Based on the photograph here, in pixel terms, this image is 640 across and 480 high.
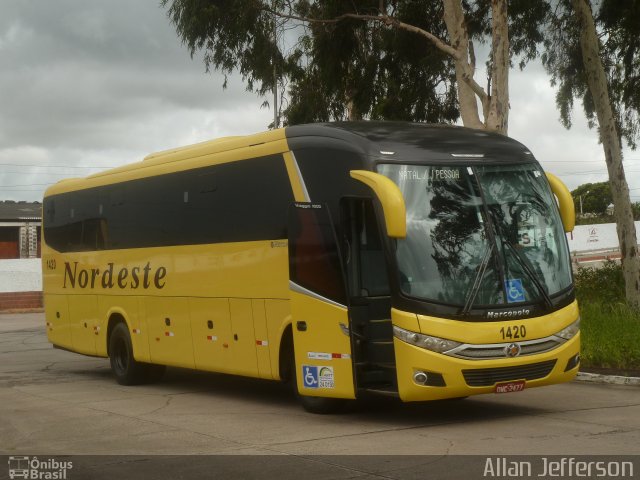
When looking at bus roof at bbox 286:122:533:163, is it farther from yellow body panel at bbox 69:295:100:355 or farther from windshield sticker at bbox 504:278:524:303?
yellow body panel at bbox 69:295:100:355

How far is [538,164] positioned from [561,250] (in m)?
1.13

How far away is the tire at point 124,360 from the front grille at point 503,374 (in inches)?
301

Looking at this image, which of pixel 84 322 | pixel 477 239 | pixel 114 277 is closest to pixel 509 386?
pixel 477 239

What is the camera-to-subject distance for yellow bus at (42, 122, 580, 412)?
443 inches

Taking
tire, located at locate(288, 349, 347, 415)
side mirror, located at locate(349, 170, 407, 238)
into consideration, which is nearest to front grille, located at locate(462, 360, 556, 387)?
side mirror, located at locate(349, 170, 407, 238)

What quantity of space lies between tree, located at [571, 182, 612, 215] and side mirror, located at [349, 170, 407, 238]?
10719 centimetres

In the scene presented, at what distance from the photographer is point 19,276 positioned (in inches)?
1697

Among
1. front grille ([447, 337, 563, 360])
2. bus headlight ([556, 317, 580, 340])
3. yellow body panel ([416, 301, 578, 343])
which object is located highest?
yellow body panel ([416, 301, 578, 343])

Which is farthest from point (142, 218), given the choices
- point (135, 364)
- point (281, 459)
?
point (281, 459)

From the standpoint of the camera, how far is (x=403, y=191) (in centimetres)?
1166

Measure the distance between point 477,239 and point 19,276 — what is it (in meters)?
34.3

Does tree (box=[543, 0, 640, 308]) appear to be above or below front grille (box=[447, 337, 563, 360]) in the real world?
above

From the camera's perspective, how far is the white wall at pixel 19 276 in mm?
43062

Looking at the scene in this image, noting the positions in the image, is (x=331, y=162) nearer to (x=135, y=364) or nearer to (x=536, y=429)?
(x=536, y=429)
